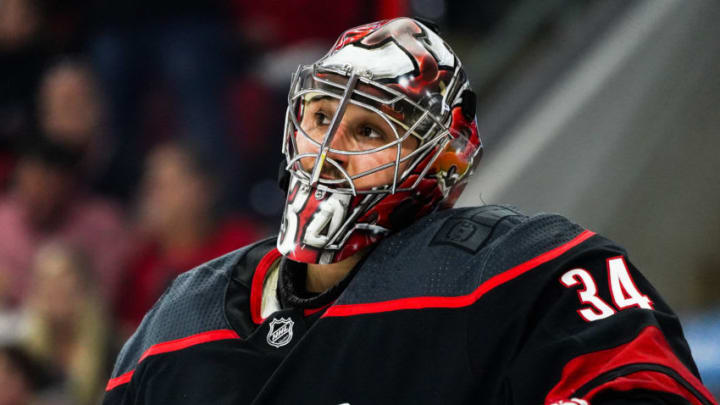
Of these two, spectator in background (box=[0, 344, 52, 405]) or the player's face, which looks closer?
the player's face

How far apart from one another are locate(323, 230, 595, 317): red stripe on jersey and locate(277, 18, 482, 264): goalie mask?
0.39ft

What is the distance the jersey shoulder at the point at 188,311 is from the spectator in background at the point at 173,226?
143 centimetres

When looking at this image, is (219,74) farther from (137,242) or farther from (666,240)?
(666,240)

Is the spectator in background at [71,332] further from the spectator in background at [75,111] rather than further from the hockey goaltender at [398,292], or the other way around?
the hockey goaltender at [398,292]

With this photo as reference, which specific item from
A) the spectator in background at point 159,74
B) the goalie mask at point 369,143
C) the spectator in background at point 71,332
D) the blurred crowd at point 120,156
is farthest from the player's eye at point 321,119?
the spectator in background at point 71,332

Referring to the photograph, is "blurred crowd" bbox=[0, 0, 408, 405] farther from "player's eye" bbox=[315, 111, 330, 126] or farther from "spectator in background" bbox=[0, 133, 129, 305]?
"player's eye" bbox=[315, 111, 330, 126]

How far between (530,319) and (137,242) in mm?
2253

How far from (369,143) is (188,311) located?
365mm

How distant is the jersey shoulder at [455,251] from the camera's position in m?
1.29

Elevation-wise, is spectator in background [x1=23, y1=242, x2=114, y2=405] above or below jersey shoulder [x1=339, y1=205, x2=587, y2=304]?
below

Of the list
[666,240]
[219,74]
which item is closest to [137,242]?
[219,74]

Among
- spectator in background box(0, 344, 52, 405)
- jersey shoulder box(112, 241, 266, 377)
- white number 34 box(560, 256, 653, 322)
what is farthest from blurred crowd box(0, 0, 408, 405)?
white number 34 box(560, 256, 653, 322)

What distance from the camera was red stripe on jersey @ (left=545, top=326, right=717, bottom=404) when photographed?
3.57ft

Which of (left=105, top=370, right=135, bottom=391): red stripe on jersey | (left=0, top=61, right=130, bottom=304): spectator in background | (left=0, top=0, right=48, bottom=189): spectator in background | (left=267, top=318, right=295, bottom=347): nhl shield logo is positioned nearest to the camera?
(left=267, top=318, right=295, bottom=347): nhl shield logo
